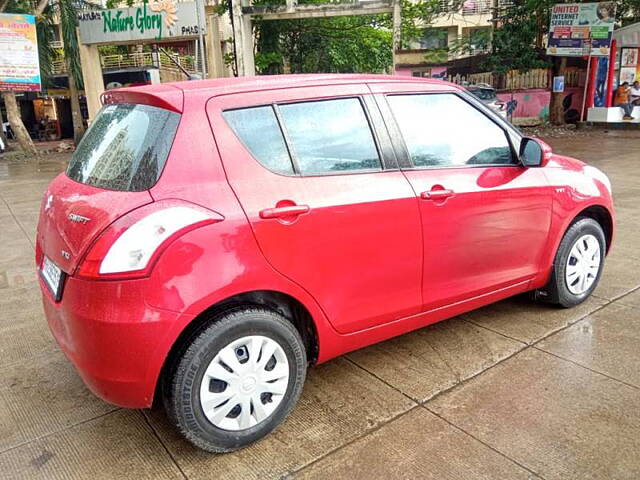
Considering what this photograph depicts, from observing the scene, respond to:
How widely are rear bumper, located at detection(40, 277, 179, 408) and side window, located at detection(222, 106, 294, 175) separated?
0.79 meters

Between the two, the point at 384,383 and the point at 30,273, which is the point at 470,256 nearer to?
the point at 384,383

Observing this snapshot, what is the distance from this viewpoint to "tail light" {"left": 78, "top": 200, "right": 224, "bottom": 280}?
210 cm

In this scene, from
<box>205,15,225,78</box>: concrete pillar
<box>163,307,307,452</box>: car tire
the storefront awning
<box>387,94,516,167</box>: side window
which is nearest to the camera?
<box>163,307,307,452</box>: car tire

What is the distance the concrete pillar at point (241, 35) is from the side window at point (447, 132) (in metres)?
12.1

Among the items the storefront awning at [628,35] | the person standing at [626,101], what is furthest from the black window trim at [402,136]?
the storefront awning at [628,35]

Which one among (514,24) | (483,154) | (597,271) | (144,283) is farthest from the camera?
(514,24)

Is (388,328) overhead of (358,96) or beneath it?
beneath

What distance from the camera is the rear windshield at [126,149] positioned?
229 centimetres

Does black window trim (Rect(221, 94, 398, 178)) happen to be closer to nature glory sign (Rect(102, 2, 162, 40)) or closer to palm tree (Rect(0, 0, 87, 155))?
nature glory sign (Rect(102, 2, 162, 40))

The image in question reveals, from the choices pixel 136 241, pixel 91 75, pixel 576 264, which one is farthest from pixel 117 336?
pixel 91 75

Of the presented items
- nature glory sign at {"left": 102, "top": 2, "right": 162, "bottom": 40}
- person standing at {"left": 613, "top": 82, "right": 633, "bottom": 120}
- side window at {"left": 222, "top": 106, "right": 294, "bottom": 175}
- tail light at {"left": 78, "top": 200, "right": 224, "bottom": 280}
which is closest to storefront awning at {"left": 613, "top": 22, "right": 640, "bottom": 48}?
person standing at {"left": 613, "top": 82, "right": 633, "bottom": 120}

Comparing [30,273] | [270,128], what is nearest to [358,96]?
[270,128]

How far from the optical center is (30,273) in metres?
4.98

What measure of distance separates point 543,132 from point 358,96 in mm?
16458
